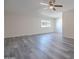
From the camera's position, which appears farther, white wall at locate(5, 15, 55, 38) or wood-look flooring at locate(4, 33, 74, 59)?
white wall at locate(5, 15, 55, 38)

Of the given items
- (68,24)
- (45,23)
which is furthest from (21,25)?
(68,24)

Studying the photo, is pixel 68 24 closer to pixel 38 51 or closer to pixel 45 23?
pixel 45 23

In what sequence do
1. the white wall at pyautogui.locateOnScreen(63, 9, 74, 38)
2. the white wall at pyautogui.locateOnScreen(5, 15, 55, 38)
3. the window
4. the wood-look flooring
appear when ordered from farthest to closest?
the window
the white wall at pyautogui.locateOnScreen(5, 15, 55, 38)
the white wall at pyautogui.locateOnScreen(63, 9, 74, 38)
the wood-look flooring

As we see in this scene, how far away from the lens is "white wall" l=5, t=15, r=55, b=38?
8.42m

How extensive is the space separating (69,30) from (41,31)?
442cm

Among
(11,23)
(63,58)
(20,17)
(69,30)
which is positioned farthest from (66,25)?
(63,58)

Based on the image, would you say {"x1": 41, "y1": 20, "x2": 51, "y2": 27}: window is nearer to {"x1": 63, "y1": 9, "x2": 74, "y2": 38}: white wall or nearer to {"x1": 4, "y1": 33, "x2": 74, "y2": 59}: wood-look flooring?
{"x1": 63, "y1": 9, "x2": 74, "y2": 38}: white wall

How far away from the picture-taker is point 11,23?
8609mm

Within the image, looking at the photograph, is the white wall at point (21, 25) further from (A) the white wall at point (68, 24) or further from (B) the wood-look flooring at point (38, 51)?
(A) the white wall at point (68, 24)

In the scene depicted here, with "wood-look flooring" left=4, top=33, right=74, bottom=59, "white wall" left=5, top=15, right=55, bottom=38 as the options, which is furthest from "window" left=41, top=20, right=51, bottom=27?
"wood-look flooring" left=4, top=33, right=74, bottom=59

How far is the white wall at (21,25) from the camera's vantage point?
8422 mm

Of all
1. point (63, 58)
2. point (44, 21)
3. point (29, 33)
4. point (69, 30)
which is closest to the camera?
point (63, 58)

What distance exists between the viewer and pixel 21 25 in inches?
369
